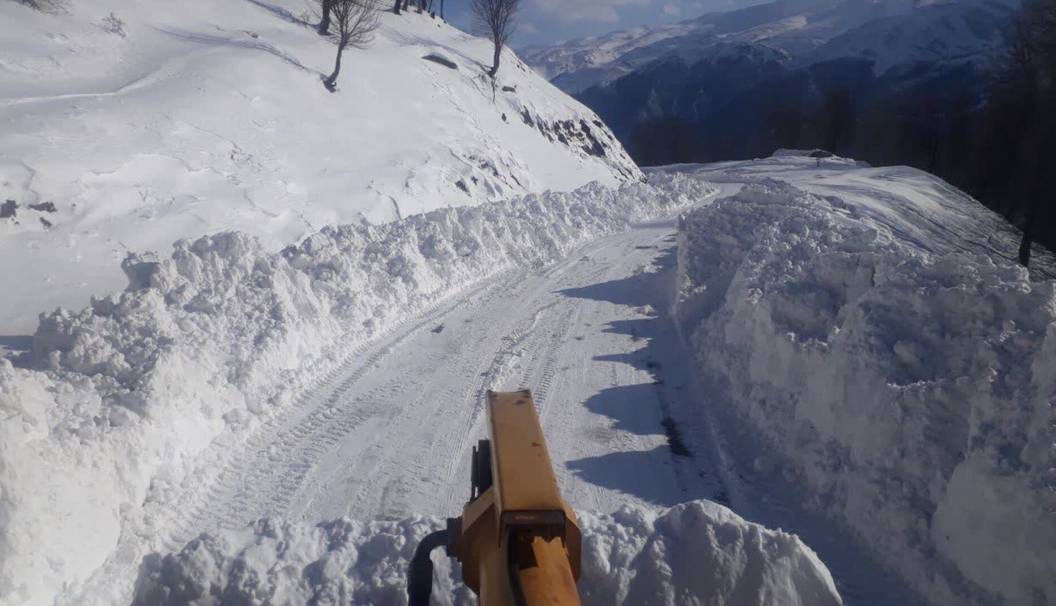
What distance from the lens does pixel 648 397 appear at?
7.35m

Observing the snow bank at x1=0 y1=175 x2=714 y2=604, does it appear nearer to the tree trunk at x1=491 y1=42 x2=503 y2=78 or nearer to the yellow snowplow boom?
the yellow snowplow boom

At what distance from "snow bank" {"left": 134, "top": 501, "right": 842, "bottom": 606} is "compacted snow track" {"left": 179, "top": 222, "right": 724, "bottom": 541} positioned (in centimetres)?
119

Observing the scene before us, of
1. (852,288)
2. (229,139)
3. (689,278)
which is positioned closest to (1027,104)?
(689,278)

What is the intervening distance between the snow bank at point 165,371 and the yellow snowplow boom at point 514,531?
2751 millimetres

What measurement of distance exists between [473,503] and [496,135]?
23964mm

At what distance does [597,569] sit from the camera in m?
3.77

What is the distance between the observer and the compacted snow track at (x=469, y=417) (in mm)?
5430

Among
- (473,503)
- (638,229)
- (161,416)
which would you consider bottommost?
(638,229)

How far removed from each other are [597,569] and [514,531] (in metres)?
1.66

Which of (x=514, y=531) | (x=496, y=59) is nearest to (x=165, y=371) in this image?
(x=514, y=531)

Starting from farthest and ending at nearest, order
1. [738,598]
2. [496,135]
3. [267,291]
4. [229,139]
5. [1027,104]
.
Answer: [496,135]
[1027,104]
[229,139]
[267,291]
[738,598]

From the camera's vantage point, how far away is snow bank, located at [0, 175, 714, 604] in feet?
13.7

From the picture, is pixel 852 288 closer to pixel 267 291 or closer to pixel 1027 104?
pixel 267 291

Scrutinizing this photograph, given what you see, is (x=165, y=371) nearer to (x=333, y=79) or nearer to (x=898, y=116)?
(x=333, y=79)
